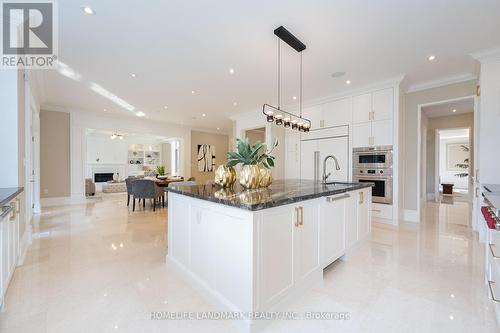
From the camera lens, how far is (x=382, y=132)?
13.8 feet

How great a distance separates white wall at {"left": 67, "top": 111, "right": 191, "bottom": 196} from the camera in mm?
6285

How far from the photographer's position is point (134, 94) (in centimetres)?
492

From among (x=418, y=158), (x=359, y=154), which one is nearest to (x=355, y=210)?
(x=359, y=154)

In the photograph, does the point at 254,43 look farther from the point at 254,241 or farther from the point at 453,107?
the point at 453,107

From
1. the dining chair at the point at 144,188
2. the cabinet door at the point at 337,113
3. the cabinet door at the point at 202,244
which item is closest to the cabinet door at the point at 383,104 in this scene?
the cabinet door at the point at 337,113

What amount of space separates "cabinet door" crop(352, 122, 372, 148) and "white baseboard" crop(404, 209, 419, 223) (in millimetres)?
1631

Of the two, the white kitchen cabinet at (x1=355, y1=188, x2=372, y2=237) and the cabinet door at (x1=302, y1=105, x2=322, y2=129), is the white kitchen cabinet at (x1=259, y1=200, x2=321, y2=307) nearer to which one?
the white kitchen cabinet at (x1=355, y1=188, x2=372, y2=237)

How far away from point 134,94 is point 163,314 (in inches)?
188

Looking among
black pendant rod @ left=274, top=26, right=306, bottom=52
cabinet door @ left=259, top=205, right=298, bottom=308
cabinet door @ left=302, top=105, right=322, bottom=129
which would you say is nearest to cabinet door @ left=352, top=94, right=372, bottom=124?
cabinet door @ left=302, top=105, right=322, bottom=129

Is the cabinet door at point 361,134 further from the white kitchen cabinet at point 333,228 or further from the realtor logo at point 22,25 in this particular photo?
the realtor logo at point 22,25

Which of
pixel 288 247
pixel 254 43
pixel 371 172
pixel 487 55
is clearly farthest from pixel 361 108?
pixel 288 247

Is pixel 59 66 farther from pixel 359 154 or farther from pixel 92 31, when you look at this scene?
pixel 359 154

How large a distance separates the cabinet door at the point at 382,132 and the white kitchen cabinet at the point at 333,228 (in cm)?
249

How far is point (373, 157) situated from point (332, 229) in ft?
9.19
